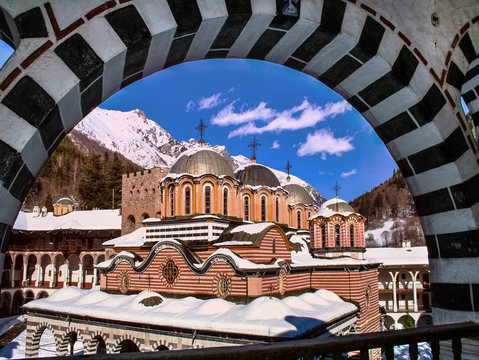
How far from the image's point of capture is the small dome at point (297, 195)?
94.6ft

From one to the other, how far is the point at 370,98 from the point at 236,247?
536 inches

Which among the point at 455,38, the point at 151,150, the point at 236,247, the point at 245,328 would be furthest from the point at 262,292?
the point at 151,150

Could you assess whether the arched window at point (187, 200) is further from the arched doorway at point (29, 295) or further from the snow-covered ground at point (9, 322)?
the arched doorway at point (29, 295)

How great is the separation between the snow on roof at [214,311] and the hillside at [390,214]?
55465mm

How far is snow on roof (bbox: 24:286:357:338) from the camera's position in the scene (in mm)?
11398

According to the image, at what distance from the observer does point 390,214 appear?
7888 centimetres


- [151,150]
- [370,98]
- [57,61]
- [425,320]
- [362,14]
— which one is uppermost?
[151,150]

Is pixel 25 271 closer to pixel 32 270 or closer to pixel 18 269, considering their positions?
pixel 32 270

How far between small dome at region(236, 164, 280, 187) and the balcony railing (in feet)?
68.8

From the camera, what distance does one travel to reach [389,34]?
2.62 meters

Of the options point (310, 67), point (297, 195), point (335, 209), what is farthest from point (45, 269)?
point (310, 67)

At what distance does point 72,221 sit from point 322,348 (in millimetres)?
37873

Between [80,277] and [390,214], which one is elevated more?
[390,214]

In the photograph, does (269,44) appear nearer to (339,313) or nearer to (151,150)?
(339,313)
